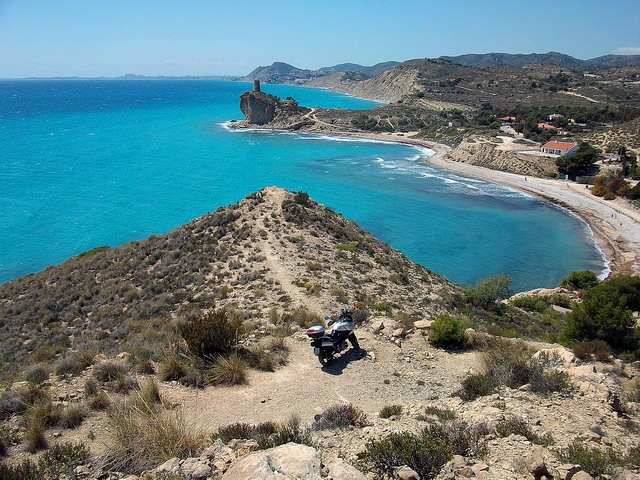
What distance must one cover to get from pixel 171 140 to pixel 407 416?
3759 inches

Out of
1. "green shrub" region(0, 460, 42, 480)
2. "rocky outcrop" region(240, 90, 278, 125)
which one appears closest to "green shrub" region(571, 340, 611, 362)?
"green shrub" region(0, 460, 42, 480)

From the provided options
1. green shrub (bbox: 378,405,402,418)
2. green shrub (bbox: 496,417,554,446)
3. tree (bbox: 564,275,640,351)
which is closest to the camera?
green shrub (bbox: 496,417,554,446)

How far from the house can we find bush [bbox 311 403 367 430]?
7148cm

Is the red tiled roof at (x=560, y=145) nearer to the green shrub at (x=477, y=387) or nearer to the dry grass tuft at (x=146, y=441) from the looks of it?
the green shrub at (x=477, y=387)

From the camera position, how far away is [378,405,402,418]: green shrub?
721 cm

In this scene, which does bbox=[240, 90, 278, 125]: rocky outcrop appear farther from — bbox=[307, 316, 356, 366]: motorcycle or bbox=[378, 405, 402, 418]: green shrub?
bbox=[378, 405, 402, 418]: green shrub

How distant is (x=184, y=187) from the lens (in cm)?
5928

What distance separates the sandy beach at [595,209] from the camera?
36.4 m

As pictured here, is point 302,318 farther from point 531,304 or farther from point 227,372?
point 531,304

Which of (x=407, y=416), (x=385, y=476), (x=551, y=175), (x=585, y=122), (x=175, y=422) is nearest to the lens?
(x=385, y=476)

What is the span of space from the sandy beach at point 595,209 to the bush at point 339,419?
112 feet

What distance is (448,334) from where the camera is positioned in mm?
10805

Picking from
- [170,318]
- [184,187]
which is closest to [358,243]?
[170,318]

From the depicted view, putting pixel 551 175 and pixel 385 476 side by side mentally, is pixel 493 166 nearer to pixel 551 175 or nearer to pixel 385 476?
pixel 551 175
